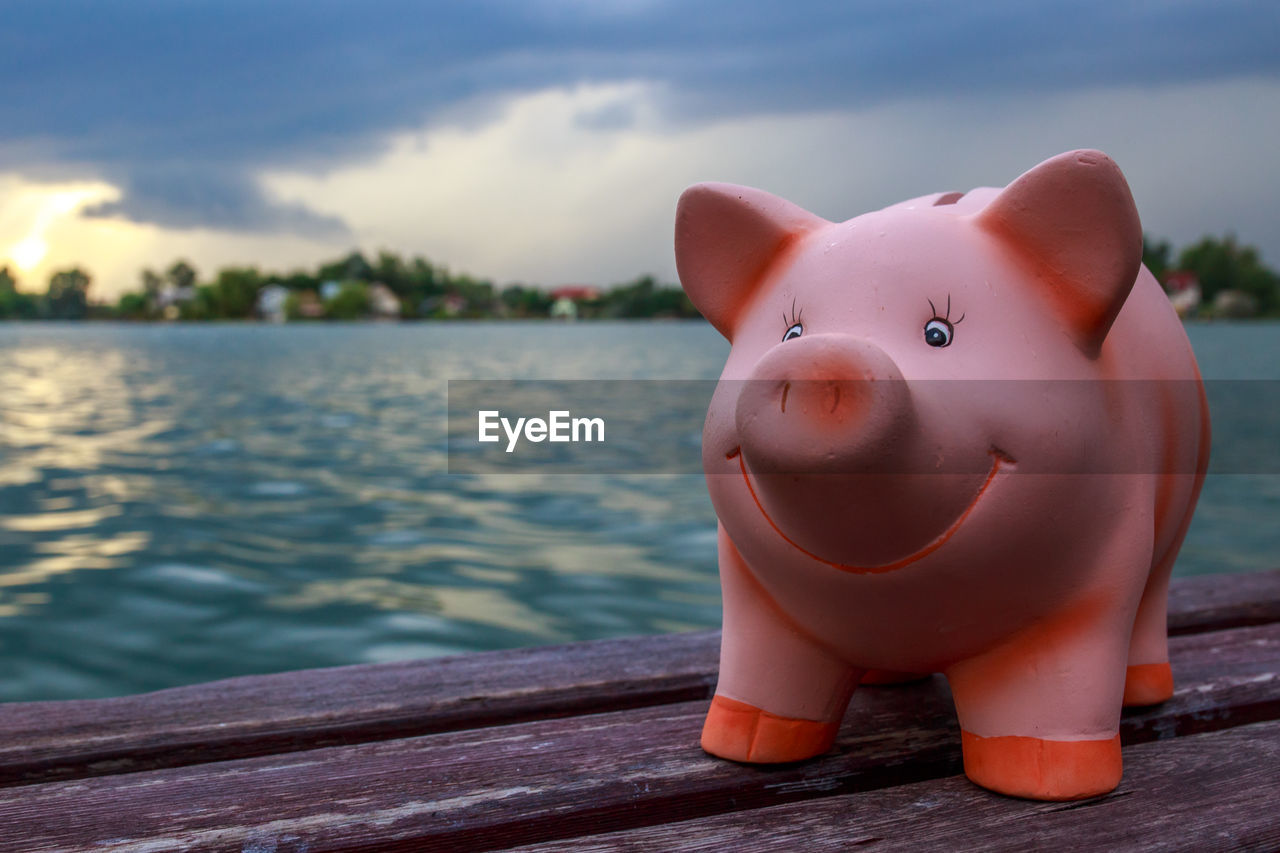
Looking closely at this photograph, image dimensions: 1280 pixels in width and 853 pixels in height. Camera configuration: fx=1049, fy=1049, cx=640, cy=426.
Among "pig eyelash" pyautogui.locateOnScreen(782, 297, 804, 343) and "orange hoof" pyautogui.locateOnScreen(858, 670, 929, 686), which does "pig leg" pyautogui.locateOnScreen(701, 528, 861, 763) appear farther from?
"pig eyelash" pyautogui.locateOnScreen(782, 297, 804, 343)

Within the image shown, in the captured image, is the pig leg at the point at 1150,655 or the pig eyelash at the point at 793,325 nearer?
the pig eyelash at the point at 793,325

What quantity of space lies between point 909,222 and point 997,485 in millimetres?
403

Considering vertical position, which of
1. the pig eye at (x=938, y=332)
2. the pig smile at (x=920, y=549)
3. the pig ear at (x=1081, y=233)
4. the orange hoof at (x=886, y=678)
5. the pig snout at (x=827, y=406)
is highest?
the pig ear at (x=1081, y=233)

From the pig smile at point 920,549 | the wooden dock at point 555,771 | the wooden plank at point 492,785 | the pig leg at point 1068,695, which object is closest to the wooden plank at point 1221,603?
the wooden dock at point 555,771

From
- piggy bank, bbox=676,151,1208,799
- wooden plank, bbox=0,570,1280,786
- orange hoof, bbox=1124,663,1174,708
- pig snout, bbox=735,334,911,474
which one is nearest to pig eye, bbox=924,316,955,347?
piggy bank, bbox=676,151,1208,799

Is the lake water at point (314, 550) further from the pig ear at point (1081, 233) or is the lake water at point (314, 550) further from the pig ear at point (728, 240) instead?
the pig ear at point (1081, 233)

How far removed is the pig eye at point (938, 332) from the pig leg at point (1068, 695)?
40cm

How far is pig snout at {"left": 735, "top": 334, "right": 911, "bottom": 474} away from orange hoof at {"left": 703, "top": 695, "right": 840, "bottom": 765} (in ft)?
1.72

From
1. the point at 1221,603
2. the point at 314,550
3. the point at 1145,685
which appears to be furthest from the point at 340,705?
the point at 314,550

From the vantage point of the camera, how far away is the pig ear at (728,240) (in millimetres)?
1648

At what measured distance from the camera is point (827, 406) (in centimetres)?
126

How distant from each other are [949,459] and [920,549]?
0.44 ft

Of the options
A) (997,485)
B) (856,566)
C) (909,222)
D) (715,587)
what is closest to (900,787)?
(856,566)

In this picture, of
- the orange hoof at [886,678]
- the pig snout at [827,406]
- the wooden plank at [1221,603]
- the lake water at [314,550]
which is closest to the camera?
the pig snout at [827,406]
